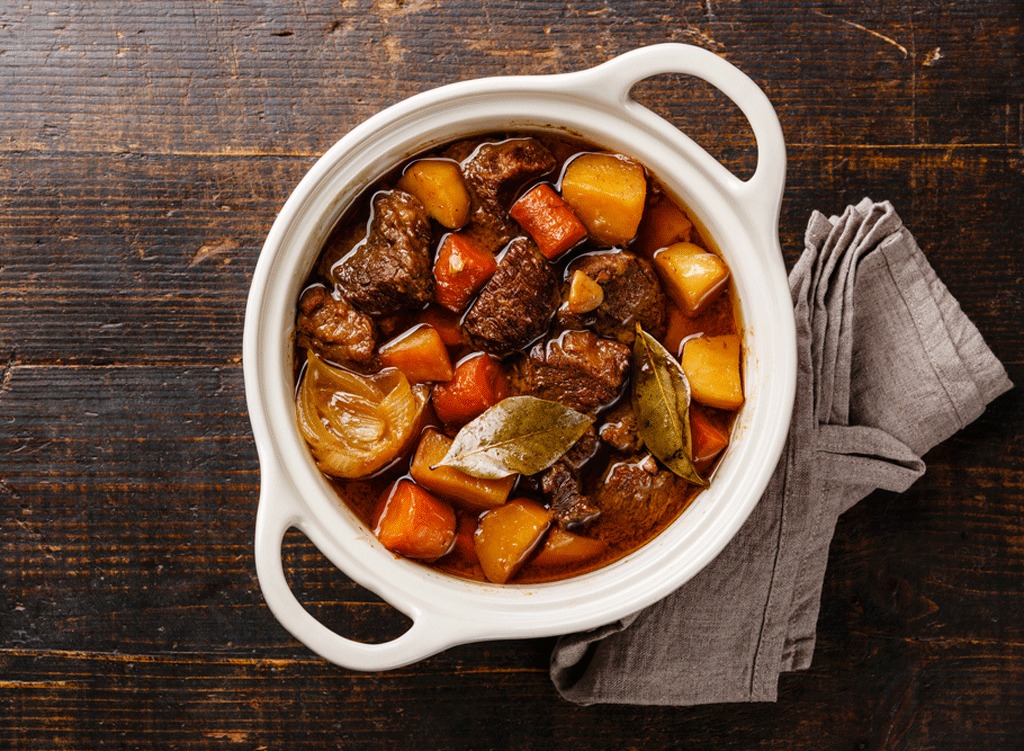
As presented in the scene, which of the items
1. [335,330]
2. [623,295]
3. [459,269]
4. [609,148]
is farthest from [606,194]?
[335,330]

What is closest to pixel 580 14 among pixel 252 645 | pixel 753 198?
pixel 753 198

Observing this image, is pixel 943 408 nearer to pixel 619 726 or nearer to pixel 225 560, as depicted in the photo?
pixel 619 726

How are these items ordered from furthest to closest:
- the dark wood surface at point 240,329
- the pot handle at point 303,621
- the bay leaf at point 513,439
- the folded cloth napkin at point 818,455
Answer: the dark wood surface at point 240,329
the folded cloth napkin at point 818,455
the bay leaf at point 513,439
the pot handle at point 303,621

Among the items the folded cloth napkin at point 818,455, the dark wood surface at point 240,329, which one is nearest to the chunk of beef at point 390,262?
the dark wood surface at point 240,329

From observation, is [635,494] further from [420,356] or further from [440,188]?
[440,188]

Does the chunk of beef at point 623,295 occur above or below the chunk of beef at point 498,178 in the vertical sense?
below

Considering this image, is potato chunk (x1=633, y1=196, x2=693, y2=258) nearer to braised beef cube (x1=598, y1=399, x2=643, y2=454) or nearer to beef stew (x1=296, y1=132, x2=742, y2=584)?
→ beef stew (x1=296, y1=132, x2=742, y2=584)

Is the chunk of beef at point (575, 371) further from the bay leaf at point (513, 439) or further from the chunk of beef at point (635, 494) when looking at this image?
the chunk of beef at point (635, 494)

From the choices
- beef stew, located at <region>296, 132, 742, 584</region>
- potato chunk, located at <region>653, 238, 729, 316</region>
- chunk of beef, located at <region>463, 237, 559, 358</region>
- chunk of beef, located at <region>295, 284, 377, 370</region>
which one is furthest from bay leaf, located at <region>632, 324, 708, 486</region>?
chunk of beef, located at <region>295, 284, 377, 370</region>
